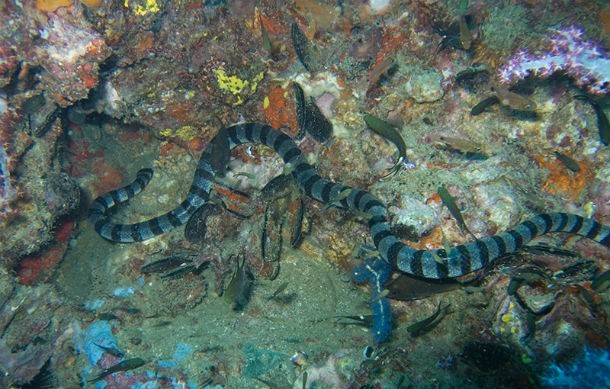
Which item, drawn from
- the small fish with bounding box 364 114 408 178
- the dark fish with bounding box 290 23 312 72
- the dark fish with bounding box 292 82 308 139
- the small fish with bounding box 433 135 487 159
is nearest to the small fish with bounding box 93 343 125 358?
the dark fish with bounding box 292 82 308 139

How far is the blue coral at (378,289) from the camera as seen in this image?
315cm

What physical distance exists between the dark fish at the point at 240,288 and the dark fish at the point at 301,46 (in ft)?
9.01

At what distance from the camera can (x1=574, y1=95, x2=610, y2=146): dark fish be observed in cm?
366

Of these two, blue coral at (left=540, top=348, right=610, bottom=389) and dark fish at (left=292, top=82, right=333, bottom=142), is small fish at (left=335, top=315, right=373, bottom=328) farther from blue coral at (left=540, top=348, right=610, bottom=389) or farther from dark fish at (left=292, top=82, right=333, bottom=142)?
dark fish at (left=292, top=82, right=333, bottom=142)

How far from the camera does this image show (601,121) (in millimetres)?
3682

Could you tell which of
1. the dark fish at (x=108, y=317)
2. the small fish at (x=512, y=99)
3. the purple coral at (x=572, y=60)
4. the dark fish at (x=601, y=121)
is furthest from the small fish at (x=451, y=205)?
the dark fish at (x=108, y=317)

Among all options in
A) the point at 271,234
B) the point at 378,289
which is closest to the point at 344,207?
the point at 271,234

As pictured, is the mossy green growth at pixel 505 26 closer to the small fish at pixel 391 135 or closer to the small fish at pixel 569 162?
the small fish at pixel 569 162

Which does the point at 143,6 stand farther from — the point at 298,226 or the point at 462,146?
the point at 462,146

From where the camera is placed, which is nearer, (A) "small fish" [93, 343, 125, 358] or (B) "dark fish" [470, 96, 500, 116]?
(A) "small fish" [93, 343, 125, 358]

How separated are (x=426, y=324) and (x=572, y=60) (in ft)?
10.7

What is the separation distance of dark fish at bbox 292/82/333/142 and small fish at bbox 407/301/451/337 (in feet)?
8.72

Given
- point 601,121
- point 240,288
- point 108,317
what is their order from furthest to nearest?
point 108,317
point 601,121
point 240,288

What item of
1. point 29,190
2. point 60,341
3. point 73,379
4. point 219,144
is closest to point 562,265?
point 219,144
